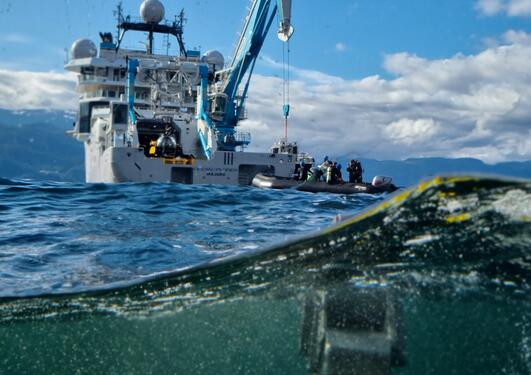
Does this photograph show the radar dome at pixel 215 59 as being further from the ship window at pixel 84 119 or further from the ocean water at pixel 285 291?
the ocean water at pixel 285 291

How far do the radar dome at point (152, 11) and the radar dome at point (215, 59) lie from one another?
582 centimetres

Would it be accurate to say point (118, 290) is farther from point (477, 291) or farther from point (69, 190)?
point (69, 190)

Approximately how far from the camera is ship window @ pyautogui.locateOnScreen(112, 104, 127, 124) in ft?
117

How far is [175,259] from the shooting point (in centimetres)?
775

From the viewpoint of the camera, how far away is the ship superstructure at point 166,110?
102 feet

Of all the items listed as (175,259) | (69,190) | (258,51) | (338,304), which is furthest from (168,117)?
(338,304)

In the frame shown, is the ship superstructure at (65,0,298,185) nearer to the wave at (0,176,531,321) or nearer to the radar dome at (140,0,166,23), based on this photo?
the radar dome at (140,0,166,23)

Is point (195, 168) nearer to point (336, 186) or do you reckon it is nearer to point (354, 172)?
point (354, 172)

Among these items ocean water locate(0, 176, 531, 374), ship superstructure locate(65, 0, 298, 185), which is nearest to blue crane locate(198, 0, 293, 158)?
ship superstructure locate(65, 0, 298, 185)

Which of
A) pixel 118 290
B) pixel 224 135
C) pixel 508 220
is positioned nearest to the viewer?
pixel 508 220

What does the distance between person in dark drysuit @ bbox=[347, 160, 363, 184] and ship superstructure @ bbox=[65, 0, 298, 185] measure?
8.39 m

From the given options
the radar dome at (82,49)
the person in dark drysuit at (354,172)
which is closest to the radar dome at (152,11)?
the radar dome at (82,49)

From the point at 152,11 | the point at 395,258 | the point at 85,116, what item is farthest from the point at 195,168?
the point at 152,11

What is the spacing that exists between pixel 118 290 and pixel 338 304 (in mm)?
2805
